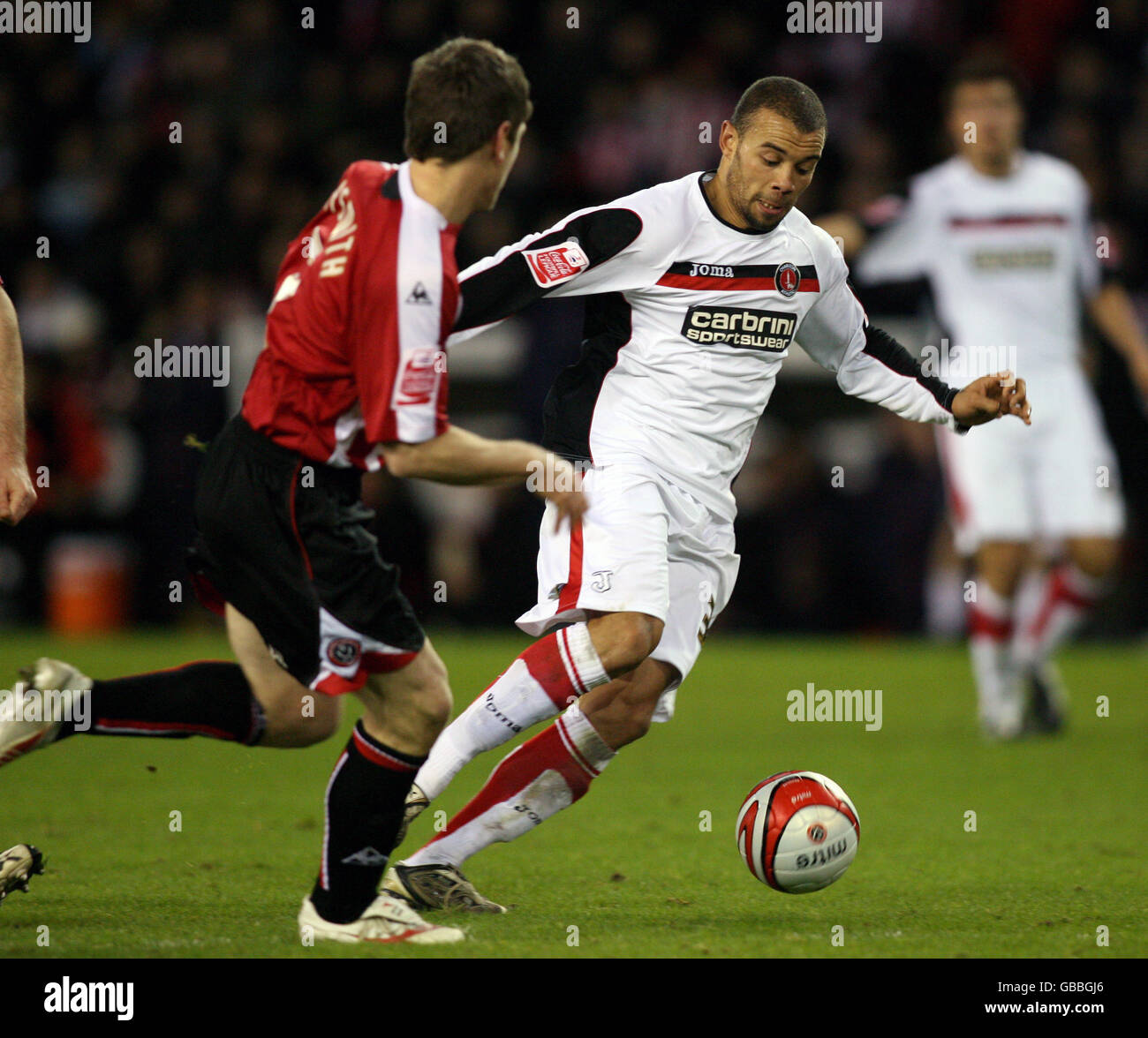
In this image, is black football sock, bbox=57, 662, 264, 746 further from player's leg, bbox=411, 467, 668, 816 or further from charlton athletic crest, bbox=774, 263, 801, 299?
charlton athletic crest, bbox=774, 263, 801, 299

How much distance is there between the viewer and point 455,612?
12.6 metres

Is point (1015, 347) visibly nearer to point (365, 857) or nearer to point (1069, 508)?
point (1069, 508)

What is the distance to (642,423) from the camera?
15.9 feet

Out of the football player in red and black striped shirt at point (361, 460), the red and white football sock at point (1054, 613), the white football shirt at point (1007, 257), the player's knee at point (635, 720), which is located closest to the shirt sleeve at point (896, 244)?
the white football shirt at point (1007, 257)

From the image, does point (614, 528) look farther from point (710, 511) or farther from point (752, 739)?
point (752, 739)

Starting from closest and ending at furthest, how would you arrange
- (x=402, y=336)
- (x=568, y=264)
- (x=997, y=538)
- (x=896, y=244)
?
(x=402, y=336), (x=568, y=264), (x=896, y=244), (x=997, y=538)

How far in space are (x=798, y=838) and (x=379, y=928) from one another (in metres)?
1.20

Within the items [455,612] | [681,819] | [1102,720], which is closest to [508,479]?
[681,819]

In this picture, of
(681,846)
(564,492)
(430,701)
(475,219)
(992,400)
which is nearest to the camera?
(564,492)

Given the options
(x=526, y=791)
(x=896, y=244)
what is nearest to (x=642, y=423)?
(x=526, y=791)

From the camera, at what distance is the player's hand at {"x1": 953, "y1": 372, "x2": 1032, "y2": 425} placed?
4.93 meters

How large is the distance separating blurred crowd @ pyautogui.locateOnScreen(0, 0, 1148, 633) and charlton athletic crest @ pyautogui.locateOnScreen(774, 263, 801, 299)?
6.70m

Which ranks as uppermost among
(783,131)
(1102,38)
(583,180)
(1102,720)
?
(1102,38)

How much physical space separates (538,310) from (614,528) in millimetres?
7329
